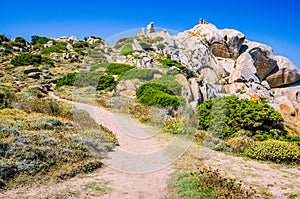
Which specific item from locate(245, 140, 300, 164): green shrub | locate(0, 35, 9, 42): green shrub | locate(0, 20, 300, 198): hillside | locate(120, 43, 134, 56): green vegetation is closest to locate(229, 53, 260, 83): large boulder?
locate(0, 20, 300, 198): hillside

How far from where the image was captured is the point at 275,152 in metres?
11.4

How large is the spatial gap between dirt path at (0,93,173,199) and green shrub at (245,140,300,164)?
4265 millimetres

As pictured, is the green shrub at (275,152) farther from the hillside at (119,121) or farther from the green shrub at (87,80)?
the green shrub at (87,80)

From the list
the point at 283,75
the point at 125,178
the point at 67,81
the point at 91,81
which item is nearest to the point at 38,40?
the point at 67,81

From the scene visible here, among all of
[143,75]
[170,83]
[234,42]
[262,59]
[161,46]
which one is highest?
[234,42]

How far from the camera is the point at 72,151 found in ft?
30.1

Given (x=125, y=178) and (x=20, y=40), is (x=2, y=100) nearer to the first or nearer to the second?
(x=125, y=178)

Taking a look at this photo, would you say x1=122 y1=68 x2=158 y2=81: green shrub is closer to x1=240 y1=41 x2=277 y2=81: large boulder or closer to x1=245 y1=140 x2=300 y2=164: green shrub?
x1=245 y1=140 x2=300 y2=164: green shrub

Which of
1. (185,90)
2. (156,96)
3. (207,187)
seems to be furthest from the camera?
(185,90)

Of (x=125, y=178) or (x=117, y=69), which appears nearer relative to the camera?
(x=125, y=178)

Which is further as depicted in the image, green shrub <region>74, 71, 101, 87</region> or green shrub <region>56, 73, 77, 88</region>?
green shrub <region>56, 73, 77, 88</region>

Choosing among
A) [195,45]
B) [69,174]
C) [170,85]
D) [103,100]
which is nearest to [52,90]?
[103,100]

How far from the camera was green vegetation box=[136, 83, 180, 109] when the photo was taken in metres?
18.0

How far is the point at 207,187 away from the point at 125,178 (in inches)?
102
